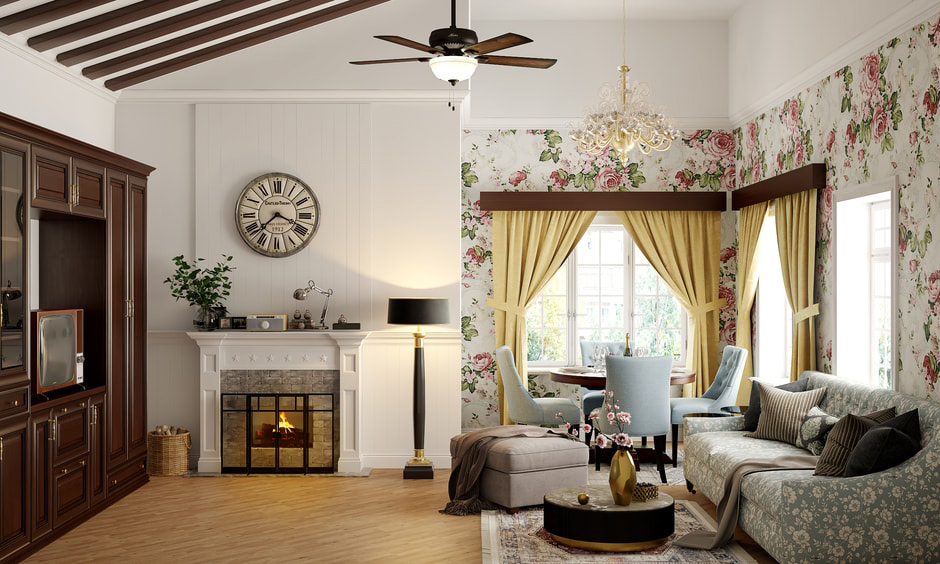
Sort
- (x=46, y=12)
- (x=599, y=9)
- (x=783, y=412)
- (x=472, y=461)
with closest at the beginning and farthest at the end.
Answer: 1. (x=46, y=12)
2. (x=783, y=412)
3. (x=472, y=461)
4. (x=599, y=9)

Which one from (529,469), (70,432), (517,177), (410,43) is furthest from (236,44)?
(529,469)

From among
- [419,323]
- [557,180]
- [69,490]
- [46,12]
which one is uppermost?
[46,12]

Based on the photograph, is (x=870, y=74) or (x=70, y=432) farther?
(x=870, y=74)

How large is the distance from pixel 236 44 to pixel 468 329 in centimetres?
338

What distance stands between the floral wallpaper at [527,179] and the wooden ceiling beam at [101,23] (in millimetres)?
3474

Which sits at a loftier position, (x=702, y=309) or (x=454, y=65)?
(x=454, y=65)

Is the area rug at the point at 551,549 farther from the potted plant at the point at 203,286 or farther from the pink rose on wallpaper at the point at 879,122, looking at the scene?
the potted plant at the point at 203,286

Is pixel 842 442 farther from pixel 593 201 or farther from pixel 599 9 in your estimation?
pixel 599 9

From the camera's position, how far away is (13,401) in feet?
14.9

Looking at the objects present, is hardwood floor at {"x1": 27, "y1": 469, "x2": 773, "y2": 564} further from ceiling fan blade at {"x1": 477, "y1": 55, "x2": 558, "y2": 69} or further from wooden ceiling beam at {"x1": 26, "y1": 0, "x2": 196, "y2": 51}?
wooden ceiling beam at {"x1": 26, "y1": 0, "x2": 196, "y2": 51}

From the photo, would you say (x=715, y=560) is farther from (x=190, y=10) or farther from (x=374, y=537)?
(x=190, y=10)

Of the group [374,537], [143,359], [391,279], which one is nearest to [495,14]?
[391,279]

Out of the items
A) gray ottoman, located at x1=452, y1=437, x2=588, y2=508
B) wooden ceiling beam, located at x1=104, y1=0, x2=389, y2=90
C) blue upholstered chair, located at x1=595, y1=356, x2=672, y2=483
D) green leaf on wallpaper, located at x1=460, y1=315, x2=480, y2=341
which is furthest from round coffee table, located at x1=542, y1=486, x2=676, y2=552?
wooden ceiling beam, located at x1=104, y1=0, x2=389, y2=90

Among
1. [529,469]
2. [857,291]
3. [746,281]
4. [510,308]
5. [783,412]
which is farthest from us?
[510,308]
